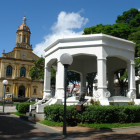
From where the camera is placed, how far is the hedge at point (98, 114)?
30.1 ft

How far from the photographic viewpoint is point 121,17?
27.5 metres

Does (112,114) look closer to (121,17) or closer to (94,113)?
(94,113)

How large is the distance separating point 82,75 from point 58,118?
9537 millimetres

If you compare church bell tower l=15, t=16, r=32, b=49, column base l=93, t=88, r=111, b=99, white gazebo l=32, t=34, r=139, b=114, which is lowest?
column base l=93, t=88, r=111, b=99

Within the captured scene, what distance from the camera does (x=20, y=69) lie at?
53.6m

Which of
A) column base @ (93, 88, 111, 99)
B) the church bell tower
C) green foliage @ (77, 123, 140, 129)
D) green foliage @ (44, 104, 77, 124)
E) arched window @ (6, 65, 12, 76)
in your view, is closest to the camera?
green foliage @ (77, 123, 140, 129)

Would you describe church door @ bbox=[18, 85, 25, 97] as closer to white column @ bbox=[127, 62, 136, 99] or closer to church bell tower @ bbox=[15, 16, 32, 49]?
church bell tower @ bbox=[15, 16, 32, 49]

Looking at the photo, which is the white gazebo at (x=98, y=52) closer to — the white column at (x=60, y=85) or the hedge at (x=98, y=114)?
the white column at (x=60, y=85)

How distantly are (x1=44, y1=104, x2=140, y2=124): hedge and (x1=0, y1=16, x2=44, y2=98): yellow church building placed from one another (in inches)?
1730

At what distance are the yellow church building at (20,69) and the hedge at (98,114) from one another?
1730 inches

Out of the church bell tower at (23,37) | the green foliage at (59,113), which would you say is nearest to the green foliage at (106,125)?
the green foliage at (59,113)

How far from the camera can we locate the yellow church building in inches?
2029

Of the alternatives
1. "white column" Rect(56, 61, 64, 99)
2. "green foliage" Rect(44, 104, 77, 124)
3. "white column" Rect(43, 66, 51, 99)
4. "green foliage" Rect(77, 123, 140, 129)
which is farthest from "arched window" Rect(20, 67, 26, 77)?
"green foliage" Rect(77, 123, 140, 129)

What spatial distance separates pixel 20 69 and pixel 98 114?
156 ft
